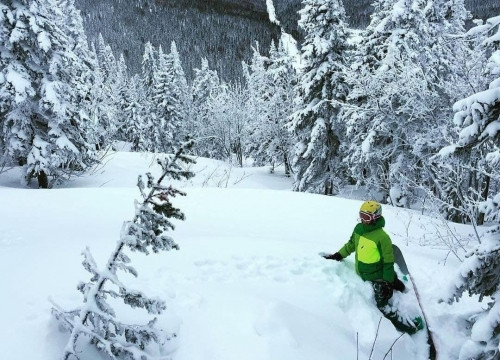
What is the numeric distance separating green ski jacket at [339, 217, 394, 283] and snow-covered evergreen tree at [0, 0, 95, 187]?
531 inches

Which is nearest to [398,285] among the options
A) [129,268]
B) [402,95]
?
[129,268]

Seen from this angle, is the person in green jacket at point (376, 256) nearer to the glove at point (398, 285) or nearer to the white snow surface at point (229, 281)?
the glove at point (398, 285)

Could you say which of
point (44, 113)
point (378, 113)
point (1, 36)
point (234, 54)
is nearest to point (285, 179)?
point (378, 113)

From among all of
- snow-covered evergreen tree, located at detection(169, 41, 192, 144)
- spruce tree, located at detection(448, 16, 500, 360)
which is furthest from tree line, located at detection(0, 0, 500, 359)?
snow-covered evergreen tree, located at detection(169, 41, 192, 144)

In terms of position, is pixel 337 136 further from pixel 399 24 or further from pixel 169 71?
pixel 169 71

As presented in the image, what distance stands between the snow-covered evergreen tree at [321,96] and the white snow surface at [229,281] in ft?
43.1

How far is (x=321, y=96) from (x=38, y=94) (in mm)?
13899

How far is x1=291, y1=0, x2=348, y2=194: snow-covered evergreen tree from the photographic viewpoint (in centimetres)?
Result: 2019

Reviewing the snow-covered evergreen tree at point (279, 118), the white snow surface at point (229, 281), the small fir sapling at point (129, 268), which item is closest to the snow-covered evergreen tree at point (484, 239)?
the white snow surface at point (229, 281)

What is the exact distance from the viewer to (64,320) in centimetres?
320

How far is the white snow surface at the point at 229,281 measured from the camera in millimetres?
3764

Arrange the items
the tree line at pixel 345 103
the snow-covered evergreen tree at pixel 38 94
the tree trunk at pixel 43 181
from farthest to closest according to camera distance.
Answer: the tree trunk at pixel 43 181 < the snow-covered evergreen tree at pixel 38 94 < the tree line at pixel 345 103

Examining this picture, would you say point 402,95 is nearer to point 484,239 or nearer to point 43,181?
point 484,239

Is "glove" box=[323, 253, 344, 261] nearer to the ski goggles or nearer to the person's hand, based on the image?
the person's hand
